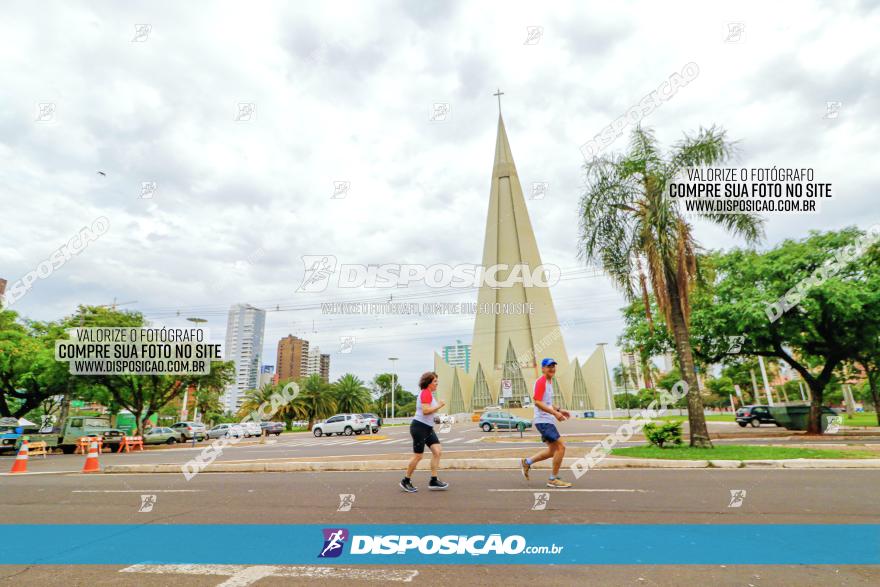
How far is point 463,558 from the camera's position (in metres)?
4.04

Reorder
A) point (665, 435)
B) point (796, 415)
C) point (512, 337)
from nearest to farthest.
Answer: point (665, 435) < point (796, 415) < point (512, 337)

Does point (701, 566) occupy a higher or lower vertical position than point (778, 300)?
lower

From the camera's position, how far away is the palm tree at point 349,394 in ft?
168

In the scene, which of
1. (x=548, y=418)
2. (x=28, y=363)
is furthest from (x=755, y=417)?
(x=28, y=363)

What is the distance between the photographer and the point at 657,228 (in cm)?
1259

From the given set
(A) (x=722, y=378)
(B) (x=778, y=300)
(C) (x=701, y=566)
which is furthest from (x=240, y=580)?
(A) (x=722, y=378)

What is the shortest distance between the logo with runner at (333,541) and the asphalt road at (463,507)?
13.8 inches

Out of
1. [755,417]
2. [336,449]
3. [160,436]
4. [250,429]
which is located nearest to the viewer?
[336,449]

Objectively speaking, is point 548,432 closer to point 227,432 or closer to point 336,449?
point 336,449

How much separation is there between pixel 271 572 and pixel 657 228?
12.2 m

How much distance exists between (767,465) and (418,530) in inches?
322

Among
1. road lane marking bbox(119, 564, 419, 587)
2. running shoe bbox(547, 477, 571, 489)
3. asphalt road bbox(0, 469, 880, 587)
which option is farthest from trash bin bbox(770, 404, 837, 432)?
road lane marking bbox(119, 564, 419, 587)

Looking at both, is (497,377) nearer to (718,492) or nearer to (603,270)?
(603,270)

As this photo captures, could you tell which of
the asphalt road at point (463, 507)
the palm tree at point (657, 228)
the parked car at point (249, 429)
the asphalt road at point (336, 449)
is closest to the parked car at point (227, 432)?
the parked car at point (249, 429)
